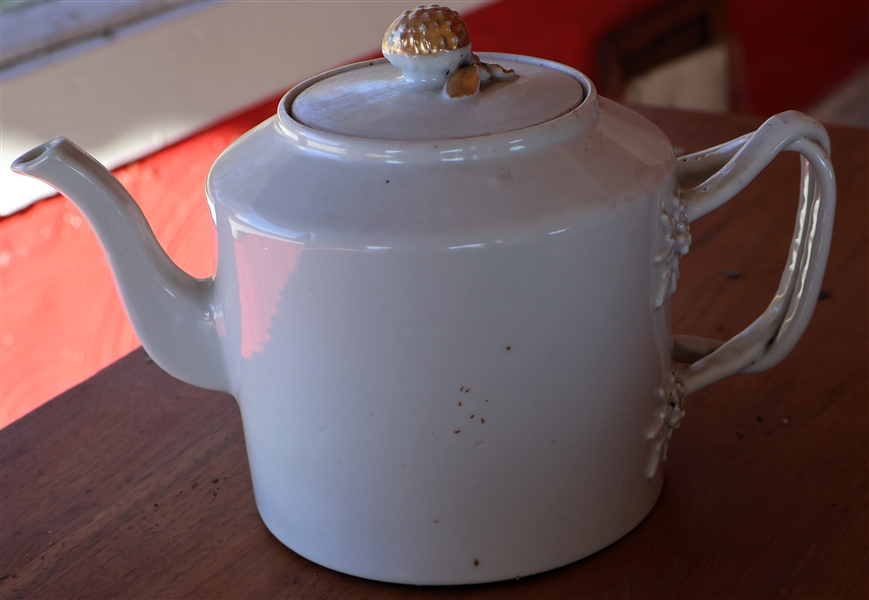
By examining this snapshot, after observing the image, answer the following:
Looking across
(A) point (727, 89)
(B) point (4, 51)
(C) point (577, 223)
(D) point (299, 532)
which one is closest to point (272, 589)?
(D) point (299, 532)

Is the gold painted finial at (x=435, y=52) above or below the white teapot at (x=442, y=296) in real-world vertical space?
above

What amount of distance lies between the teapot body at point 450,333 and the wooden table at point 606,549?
0.12 feet

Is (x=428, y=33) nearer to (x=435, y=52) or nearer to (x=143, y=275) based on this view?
(x=435, y=52)

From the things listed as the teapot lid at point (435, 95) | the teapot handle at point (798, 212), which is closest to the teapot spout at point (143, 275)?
the teapot lid at point (435, 95)

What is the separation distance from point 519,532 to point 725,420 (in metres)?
0.20

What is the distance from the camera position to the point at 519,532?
1.51ft

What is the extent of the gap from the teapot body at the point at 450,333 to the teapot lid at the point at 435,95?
0.01 metres

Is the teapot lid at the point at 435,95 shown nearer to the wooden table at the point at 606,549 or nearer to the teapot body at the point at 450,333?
the teapot body at the point at 450,333

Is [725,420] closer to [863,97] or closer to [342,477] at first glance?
[342,477]

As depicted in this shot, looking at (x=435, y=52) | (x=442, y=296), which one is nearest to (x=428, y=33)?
(x=435, y=52)

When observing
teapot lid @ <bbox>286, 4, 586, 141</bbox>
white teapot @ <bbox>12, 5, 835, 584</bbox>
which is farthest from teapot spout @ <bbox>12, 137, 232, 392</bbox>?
teapot lid @ <bbox>286, 4, 586, 141</bbox>

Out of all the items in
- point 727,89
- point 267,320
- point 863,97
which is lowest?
point 863,97

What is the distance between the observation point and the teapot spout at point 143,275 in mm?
442

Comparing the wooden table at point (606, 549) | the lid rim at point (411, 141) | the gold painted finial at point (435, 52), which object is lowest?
the wooden table at point (606, 549)
